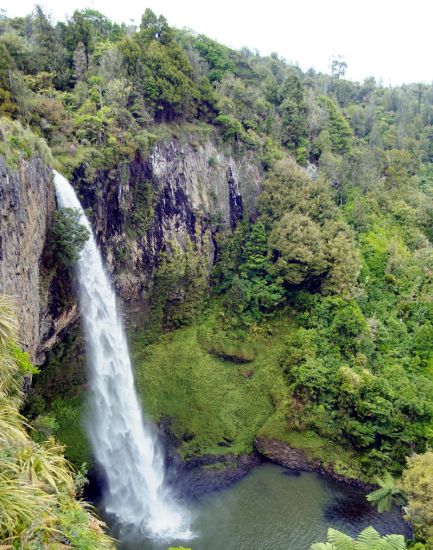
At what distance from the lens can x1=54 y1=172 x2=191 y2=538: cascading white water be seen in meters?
19.3

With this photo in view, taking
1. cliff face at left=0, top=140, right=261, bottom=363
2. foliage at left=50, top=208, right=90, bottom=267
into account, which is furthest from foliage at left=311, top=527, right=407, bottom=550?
foliage at left=50, top=208, right=90, bottom=267

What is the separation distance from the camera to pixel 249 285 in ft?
91.7

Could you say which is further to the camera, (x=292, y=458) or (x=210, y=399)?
(x=210, y=399)

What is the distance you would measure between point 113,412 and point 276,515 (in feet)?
28.3

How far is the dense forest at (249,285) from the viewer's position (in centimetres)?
2064

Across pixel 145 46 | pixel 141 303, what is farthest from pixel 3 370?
pixel 145 46

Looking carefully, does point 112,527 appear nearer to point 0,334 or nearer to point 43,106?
point 0,334

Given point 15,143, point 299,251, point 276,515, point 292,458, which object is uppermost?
point 15,143

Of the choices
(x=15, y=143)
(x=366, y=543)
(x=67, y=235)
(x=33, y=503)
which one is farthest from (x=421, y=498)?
(x=15, y=143)

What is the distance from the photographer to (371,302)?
1098 inches

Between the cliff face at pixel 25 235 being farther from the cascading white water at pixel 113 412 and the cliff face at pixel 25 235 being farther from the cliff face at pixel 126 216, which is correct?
the cascading white water at pixel 113 412

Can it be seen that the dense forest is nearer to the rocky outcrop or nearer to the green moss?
the green moss

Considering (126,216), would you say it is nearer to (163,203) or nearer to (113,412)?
(163,203)

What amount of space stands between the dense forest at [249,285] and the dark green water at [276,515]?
1.08 metres
